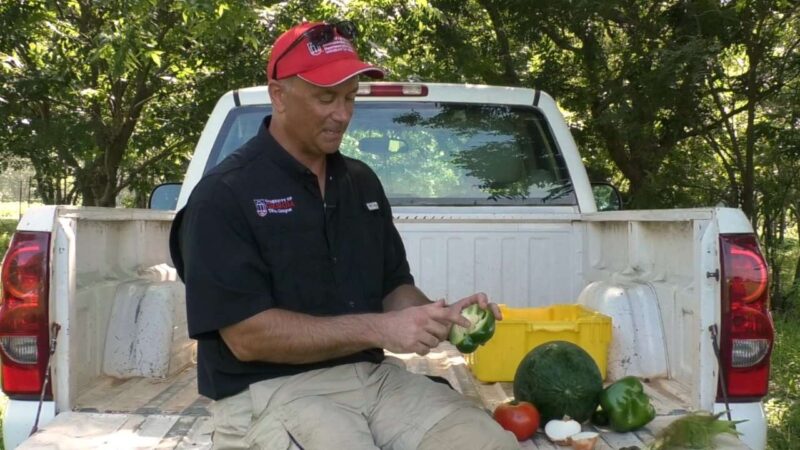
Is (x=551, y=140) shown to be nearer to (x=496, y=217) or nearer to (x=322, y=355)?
(x=496, y=217)

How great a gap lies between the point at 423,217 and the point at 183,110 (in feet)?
28.7

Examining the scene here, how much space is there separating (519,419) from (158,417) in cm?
119

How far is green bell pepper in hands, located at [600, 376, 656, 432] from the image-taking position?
2.67 meters

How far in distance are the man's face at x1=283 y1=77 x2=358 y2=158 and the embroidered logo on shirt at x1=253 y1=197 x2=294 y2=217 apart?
23 cm

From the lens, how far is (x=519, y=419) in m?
2.67

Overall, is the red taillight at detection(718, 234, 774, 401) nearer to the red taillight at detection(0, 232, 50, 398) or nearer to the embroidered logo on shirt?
the embroidered logo on shirt

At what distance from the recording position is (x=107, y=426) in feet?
8.64

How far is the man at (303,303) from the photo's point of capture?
240cm

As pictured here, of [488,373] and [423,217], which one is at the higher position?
[423,217]

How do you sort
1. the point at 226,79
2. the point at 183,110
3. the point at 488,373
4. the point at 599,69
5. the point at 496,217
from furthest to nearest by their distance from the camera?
the point at 183,110, the point at 226,79, the point at 599,69, the point at 496,217, the point at 488,373

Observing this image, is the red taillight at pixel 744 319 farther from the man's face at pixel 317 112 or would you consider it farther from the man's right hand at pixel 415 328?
the man's face at pixel 317 112

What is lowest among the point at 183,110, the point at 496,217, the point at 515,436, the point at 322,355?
the point at 515,436

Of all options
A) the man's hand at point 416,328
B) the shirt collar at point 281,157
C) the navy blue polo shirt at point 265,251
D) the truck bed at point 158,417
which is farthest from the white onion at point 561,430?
the shirt collar at point 281,157

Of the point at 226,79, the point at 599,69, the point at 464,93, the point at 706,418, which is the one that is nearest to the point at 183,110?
the point at 226,79
